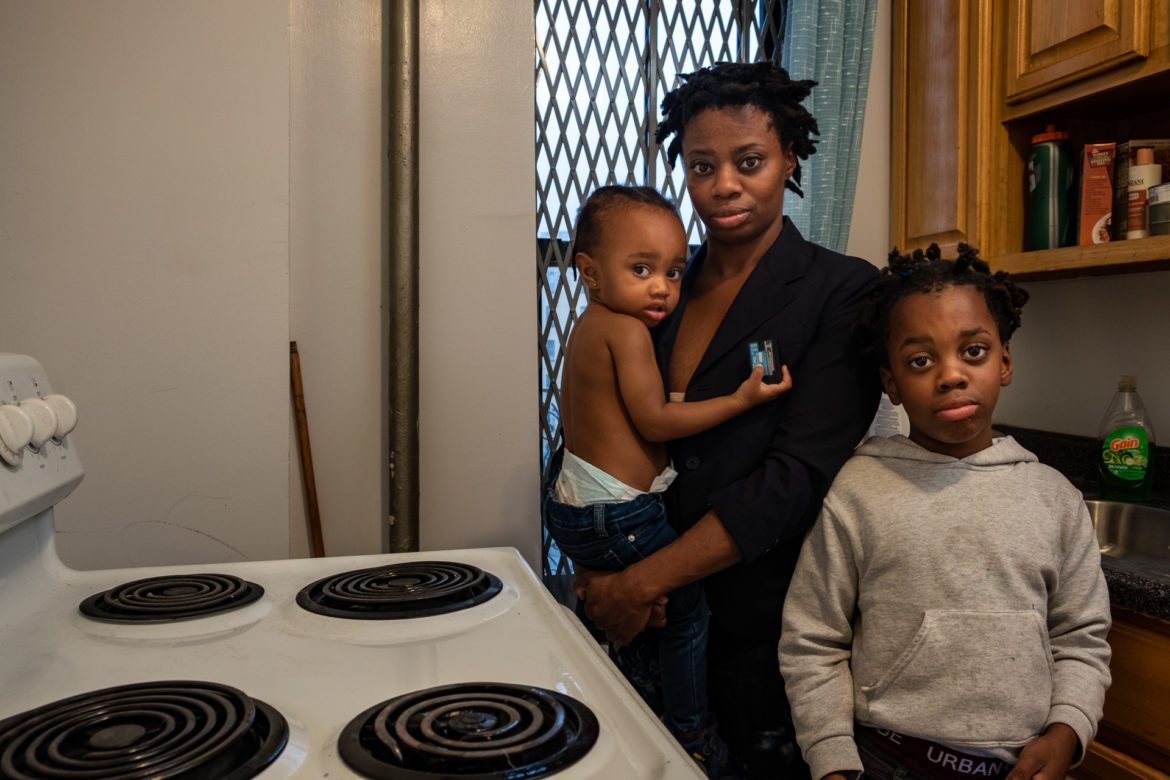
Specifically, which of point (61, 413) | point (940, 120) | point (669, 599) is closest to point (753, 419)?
point (669, 599)

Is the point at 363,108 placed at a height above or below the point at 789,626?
above

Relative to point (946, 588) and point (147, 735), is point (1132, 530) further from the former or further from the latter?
point (147, 735)

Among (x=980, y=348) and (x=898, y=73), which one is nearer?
(x=980, y=348)

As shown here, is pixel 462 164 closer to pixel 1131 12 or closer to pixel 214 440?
pixel 214 440

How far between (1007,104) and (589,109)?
3.48 ft

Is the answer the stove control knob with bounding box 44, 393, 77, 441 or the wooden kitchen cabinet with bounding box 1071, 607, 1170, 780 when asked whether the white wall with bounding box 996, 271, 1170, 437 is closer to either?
the wooden kitchen cabinet with bounding box 1071, 607, 1170, 780

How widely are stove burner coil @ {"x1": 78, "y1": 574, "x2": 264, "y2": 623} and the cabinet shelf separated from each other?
1687 mm

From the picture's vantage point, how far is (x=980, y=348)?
1111 mm

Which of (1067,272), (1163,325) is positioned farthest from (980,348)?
(1163,325)

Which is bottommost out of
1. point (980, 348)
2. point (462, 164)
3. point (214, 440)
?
point (214, 440)

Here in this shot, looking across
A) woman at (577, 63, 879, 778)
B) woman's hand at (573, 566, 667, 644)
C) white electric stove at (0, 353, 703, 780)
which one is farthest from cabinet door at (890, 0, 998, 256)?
white electric stove at (0, 353, 703, 780)

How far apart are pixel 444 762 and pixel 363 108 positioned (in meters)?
1.76

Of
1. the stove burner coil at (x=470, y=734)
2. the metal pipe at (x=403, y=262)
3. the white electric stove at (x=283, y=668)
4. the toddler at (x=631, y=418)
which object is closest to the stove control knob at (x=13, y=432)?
the white electric stove at (x=283, y=668)

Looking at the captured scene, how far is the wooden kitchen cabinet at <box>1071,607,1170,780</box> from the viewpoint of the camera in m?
1.32
